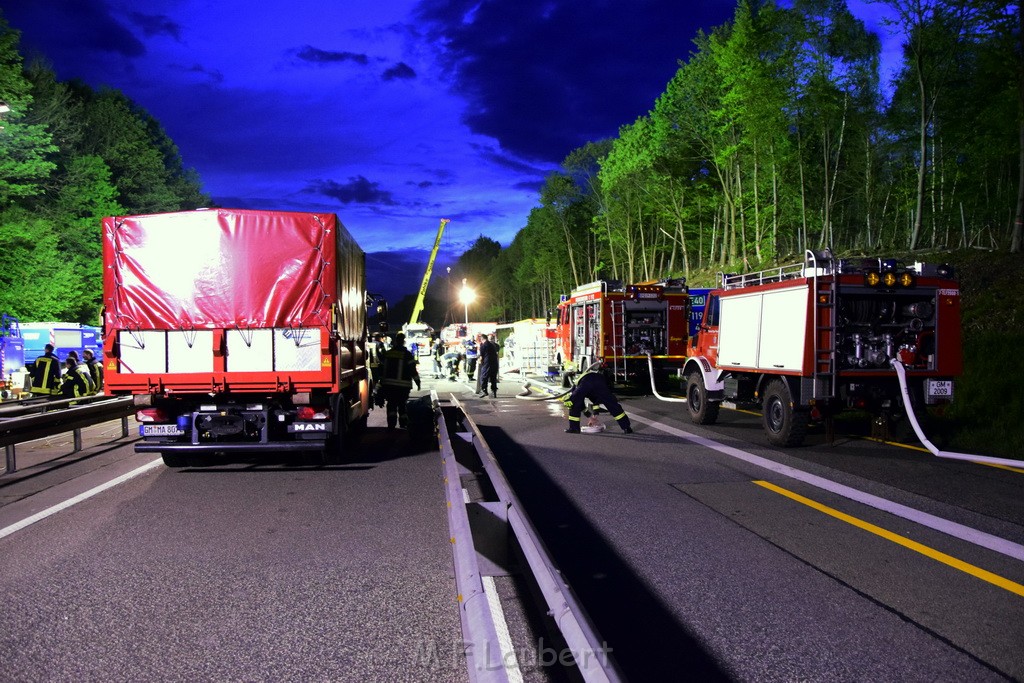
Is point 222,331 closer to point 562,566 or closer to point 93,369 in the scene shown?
point 562,566

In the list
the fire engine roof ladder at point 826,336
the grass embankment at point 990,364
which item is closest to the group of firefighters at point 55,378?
the fire engine roof ladder at point 826,336

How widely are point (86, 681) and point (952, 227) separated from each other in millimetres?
55806

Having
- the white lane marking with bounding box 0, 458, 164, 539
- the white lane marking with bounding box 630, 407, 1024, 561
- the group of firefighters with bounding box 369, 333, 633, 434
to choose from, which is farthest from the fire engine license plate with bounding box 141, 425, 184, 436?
the white lane marking with bounding box 630, 407, 1024, 561

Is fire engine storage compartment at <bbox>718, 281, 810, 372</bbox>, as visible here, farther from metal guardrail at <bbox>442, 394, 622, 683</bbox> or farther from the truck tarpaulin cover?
metal guardrail at <bbox>442, 394, 622, 683</bbox>

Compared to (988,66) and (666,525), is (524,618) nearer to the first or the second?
(666,525)

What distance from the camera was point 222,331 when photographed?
8.75 meters

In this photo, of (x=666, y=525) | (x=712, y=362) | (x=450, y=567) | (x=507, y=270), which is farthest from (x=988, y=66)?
(x=507, y=270)

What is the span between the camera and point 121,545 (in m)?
5.75

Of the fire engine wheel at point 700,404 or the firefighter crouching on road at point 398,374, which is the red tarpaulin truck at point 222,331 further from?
the fire engine wheel at point 700,404

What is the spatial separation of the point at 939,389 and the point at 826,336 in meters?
1.72

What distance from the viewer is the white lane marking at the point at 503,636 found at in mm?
3238

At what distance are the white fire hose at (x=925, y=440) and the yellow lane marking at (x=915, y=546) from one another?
297 cm

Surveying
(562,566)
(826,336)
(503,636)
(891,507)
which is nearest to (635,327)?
(826,336)

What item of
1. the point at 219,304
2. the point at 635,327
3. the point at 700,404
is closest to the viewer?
the point at 219,304
